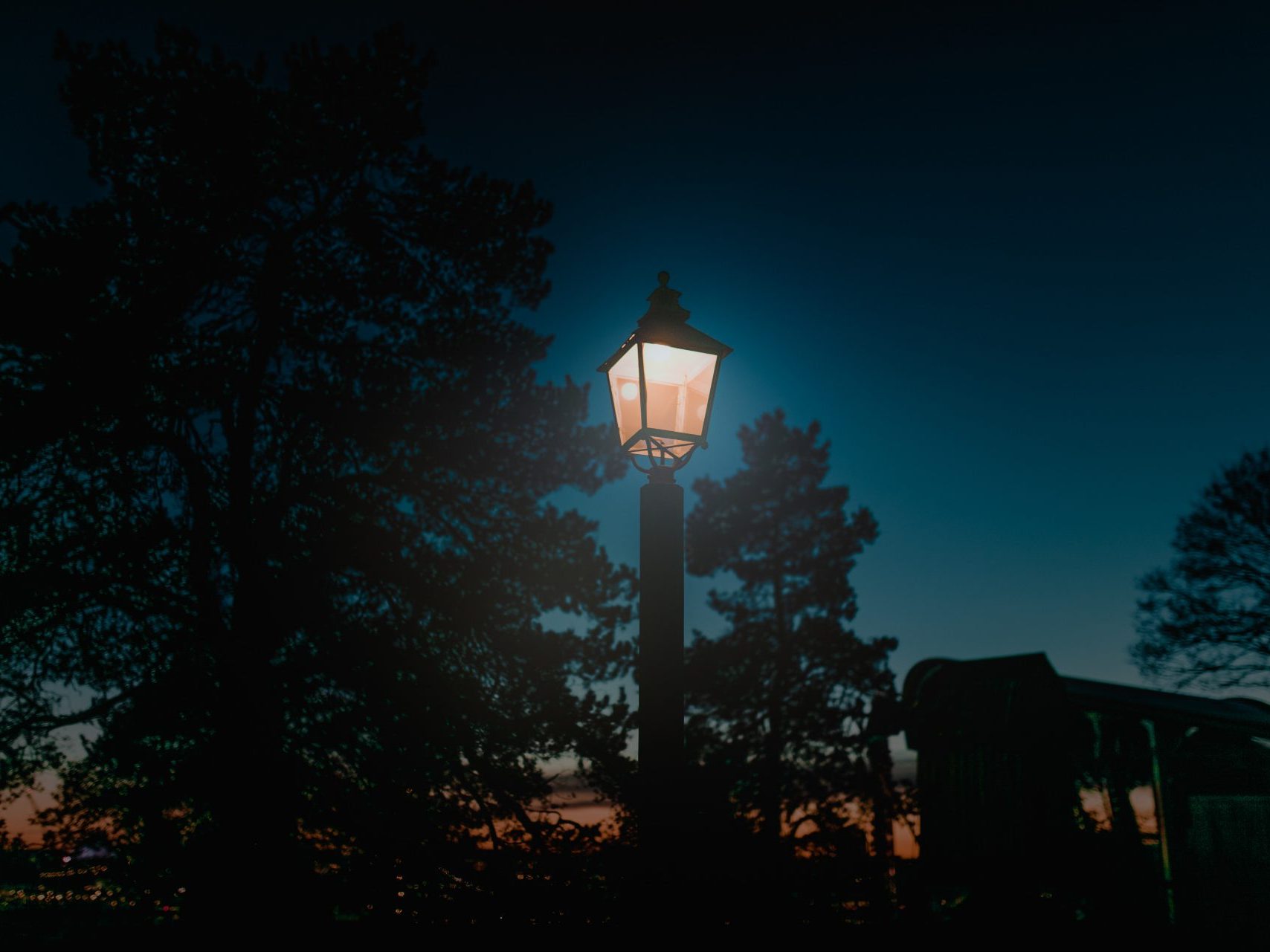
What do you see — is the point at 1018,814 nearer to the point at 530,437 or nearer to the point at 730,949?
the point at 730,949

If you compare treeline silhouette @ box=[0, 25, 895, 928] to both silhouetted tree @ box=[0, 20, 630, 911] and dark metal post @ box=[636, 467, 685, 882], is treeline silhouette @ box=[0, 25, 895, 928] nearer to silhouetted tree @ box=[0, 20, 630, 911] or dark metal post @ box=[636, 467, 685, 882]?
silhouetted tree @ box=[0, 20, 630, 911]

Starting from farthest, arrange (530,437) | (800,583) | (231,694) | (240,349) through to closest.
Result: (800,583), (530,437), (240,349), (231,694)

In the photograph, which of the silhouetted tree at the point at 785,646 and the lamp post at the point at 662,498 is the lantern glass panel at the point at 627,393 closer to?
the lamp post at the point at 662,498

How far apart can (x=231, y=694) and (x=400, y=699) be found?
1.93 metres

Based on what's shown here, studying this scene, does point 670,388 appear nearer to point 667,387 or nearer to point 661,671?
point 667,387

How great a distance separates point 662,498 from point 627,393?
71 cm

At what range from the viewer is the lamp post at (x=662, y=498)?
359 centimetres

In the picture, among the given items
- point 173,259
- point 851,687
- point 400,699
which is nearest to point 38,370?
point 173,259

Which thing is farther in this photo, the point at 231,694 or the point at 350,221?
the point at 350,221

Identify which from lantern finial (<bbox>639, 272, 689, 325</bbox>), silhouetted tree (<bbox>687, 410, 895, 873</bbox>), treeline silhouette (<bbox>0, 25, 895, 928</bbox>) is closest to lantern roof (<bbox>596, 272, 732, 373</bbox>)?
lantern finial (<bbox>639, 272, 689, 325</bbox>)

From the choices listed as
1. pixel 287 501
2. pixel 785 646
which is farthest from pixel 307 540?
pixel 785 646

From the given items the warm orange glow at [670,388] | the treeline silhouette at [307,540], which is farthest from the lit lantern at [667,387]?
the treeline silhouette at [307,540]

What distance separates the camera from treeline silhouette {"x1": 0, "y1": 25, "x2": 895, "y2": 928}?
8984 mm

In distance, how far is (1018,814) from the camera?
10.2 metres
